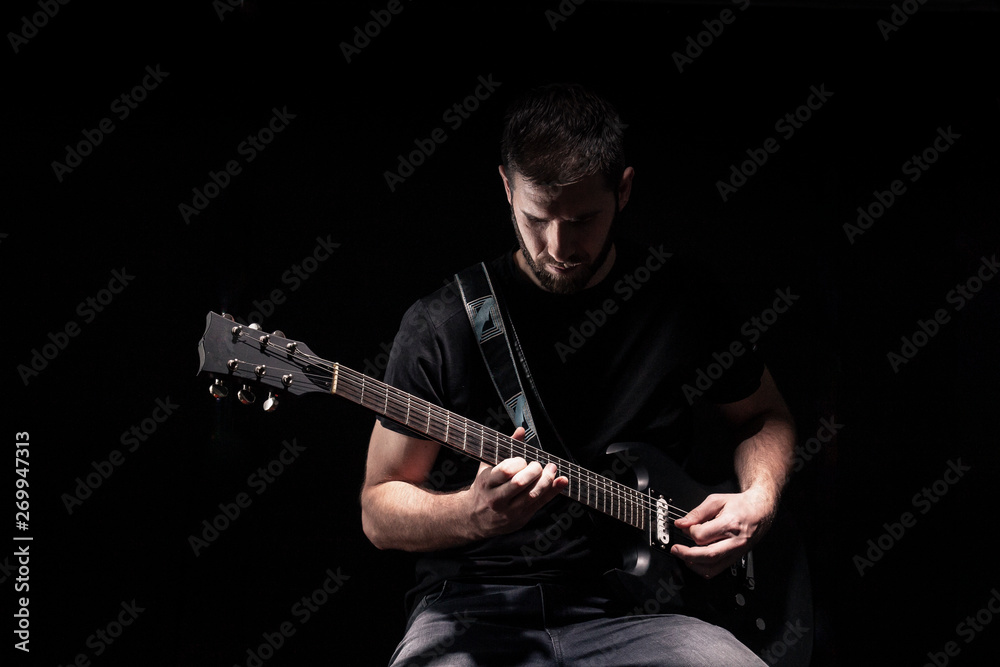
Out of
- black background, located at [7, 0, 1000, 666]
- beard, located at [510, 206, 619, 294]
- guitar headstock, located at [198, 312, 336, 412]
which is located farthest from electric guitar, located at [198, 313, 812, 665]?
black background, located at [7, 0, 1000, 666]

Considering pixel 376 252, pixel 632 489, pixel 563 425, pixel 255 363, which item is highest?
pixel 376 252

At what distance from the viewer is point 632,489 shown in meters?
1.58

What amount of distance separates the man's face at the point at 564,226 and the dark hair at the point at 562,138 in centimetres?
2

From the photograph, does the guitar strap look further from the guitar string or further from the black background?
the black background

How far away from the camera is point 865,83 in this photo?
226 centimetres

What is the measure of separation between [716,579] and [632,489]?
0.96 ft

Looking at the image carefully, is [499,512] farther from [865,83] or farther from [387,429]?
[865,83]

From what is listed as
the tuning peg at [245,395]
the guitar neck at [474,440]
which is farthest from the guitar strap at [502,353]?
the tuning peg at [245,395]

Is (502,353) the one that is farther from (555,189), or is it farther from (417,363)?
(555,189)

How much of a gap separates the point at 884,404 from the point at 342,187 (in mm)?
1797

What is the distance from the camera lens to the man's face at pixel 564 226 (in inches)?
61.1

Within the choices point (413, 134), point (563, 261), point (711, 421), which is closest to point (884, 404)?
point (711, 421)

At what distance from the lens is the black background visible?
77.9 inches

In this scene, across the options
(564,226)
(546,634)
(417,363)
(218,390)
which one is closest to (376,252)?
(417,363)
